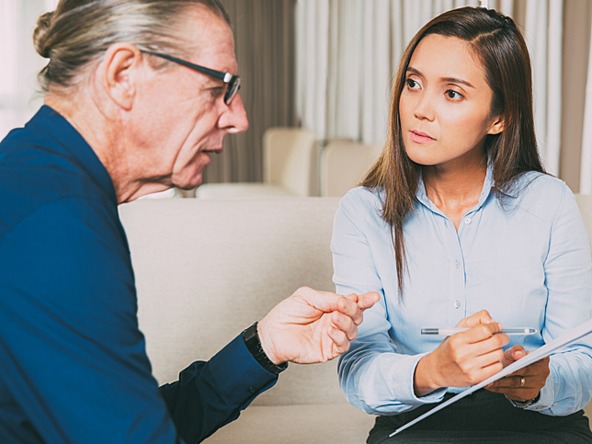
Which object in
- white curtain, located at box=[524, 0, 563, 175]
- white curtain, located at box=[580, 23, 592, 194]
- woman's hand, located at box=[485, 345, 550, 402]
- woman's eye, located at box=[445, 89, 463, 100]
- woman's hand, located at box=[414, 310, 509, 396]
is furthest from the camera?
white curtain, located at box=[524, 0, 563, 175]

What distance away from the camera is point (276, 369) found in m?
1.36

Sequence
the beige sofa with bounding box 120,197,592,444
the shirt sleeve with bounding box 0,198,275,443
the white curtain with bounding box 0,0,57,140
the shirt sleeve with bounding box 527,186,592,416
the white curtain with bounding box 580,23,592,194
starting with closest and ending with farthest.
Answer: the shirt sleeve with bounding box 0,198,275,443
the shirt sleeve with bounding box 527,186,592,416
the beige sofa with bounding box 120,197,592,444
the white curtain with bounding box 580,23,592,194
the white curtain with bounding box 0,0,57,140

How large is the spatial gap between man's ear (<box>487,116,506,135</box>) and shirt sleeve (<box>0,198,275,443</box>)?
37.8 inches

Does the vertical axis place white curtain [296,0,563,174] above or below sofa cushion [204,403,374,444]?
above

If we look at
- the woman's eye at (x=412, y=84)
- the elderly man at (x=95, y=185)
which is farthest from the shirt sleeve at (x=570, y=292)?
the elderly man at (x=95, y=185)

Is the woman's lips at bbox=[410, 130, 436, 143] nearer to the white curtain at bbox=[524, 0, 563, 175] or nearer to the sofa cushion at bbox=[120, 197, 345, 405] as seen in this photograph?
the sofa cushion at bbox=[120, 197, 345, 405]

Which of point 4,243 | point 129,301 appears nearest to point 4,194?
point 4,243

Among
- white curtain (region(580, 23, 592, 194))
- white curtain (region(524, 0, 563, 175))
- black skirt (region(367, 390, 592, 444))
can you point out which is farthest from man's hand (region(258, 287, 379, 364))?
white curtain (region(524, 0, 563, 175))

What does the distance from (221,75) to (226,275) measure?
3.11 feet

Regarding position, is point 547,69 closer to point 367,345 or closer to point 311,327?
point 367,345

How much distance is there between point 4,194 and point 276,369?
582 millimetres

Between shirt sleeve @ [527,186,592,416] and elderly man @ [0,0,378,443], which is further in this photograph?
shirt sleeve @ [527,186,592,416]

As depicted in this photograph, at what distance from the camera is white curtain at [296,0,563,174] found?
9.63ft

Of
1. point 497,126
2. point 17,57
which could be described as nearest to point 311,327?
point 497,126
